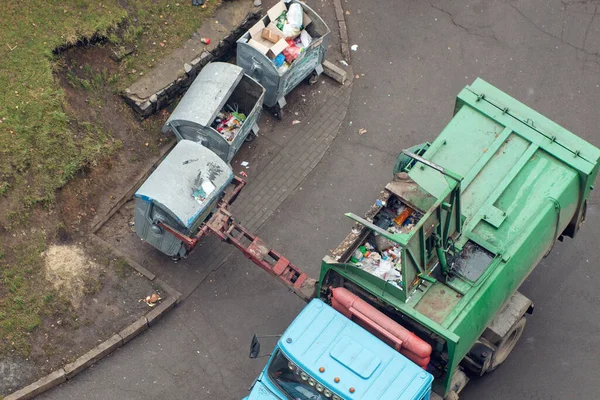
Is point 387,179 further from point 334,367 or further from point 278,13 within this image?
point 334,367

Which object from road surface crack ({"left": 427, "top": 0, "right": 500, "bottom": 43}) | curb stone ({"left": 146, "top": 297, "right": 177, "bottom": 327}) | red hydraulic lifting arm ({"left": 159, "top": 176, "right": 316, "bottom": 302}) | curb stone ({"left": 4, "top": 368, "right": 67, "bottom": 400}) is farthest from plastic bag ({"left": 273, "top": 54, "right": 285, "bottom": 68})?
curb stone ({"left": 4, "top": 368, "right": 67, "bottom": 400})

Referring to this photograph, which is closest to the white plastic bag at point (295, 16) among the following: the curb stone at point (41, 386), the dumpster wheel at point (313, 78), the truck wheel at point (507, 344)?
the dumpster wheel at point (313, 78)

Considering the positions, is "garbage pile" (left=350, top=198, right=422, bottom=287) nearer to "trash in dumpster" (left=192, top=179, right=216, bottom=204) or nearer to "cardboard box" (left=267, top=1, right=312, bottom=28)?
"trash in dumpster" (left=192, top=179, right=216, bottom=204)

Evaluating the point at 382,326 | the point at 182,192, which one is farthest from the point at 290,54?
the point at 382,326

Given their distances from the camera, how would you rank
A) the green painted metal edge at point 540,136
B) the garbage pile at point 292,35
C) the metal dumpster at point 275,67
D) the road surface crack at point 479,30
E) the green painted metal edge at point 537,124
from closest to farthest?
1. the green painted metal edge at point 540,136
2. the green painted metal edge at point 537,124
3. the metal dumpster at point 275,67
4. the garbage pile at point 292,35
5. the road surface crack at point 479,30

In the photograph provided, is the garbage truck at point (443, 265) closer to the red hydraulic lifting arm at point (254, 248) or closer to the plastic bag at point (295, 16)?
the red hydraulic lifting arm at point (254, 248)

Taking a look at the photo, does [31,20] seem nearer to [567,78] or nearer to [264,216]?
[264,216]
